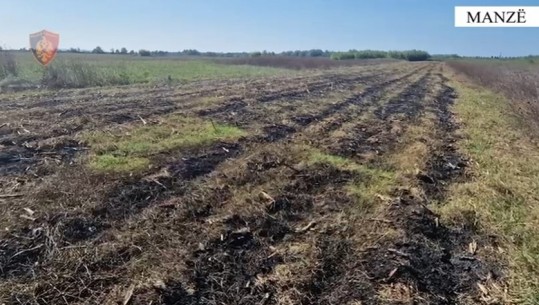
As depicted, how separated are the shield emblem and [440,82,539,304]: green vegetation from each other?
17.3 meters

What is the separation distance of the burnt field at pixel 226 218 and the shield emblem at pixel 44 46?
12463 mm

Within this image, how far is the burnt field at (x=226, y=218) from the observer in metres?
3.24

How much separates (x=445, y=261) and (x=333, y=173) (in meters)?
2.31

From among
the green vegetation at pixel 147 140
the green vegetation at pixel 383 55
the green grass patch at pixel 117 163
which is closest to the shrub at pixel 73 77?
the green vegetation at pixel 147 140

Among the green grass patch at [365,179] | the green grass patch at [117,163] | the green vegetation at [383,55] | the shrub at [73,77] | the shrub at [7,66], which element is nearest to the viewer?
the green grass patch at [365,179]

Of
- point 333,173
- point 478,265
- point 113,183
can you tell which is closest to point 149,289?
point 113,183

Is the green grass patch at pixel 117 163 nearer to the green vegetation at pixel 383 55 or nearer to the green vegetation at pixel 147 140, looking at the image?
the green vegetation at pixel 147 140

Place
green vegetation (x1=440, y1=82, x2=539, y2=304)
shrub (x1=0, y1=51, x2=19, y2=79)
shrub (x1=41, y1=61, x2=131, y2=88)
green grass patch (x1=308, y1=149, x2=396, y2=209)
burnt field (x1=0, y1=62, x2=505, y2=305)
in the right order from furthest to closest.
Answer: shrub (x1=0, y1=51, x2=19, y2=79), shrub (x1=41, y1=61, x2=131, y2=88), green grass patch (x1=308, y1=149, x2=396, y2=209), green vegetation (x1=440, y1=82, x2=539, y2=304), burnt field (x1=0, y1=62, x2=505, y2=305)

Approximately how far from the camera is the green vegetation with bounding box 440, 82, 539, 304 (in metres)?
3.78

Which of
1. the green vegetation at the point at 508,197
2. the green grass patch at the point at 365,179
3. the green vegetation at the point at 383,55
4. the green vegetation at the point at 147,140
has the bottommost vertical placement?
the green vegetation at the point at 508,197

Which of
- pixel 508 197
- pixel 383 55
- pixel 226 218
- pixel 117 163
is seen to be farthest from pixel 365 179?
pixel 383 55

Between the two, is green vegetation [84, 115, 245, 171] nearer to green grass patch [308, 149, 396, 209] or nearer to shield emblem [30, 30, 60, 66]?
green grass patch [308, 149, 396, 209]

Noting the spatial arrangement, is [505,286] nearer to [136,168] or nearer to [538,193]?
[538,193]

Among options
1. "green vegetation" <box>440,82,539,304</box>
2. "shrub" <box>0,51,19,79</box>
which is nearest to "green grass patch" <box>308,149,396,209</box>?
"green vegetation" <box>440,82,539,304</box>
